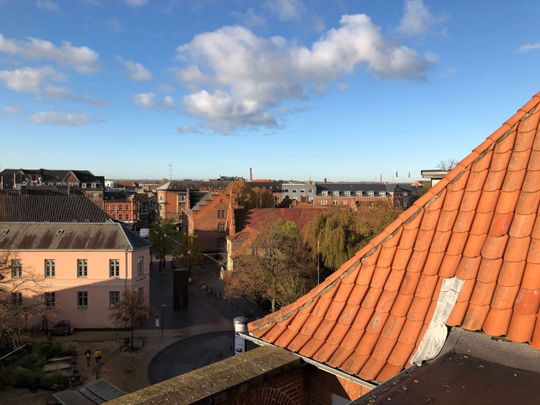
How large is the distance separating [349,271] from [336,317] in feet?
2.08

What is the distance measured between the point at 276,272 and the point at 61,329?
14.8m

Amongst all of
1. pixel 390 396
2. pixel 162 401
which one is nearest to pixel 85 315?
pixel 162 401

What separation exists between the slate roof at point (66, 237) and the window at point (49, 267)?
0.93 meters

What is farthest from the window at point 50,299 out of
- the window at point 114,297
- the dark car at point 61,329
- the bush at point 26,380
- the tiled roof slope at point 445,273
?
the tiled roof slope at point 445,273

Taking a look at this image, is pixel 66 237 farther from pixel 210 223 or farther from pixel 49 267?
pixel 210 223

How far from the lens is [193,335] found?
1087 inches

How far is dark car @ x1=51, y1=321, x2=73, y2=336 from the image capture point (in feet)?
91.2

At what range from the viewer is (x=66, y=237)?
1187 inches

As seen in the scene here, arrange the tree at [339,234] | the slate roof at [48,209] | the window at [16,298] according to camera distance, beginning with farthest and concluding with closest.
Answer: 1. the slate roof at [48,209]
2. the tree at [339,234]
3. the window at [16,298]

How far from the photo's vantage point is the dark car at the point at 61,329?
27.8 meters

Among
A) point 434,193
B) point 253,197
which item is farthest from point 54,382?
point 253,197

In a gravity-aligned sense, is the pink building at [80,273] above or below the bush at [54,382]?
above

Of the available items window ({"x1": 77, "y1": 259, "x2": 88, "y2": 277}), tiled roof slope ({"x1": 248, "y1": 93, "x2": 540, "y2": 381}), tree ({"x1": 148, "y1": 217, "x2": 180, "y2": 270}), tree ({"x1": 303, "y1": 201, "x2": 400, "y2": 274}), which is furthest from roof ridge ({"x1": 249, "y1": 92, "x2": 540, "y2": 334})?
tree ({"x1": 148, "y1": 217, "x2": 180, "y2": 270})

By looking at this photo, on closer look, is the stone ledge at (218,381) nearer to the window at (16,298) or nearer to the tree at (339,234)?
the tree at (339,234)
